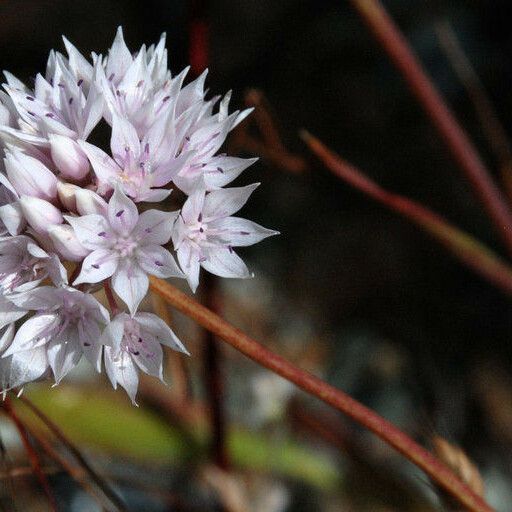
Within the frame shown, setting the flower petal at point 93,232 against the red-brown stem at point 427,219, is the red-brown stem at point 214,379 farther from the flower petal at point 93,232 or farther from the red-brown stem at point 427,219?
the flower petal at point 93,232

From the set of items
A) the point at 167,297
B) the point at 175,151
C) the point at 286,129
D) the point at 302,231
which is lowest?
the point at 302,231

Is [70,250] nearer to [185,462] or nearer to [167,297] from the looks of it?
[167,297]

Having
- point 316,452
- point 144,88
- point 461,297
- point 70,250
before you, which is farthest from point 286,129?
point 70,250

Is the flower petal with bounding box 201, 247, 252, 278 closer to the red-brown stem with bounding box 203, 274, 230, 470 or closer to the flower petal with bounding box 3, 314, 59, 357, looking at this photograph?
the flower petal with bounding box 3, 314, 59, 357

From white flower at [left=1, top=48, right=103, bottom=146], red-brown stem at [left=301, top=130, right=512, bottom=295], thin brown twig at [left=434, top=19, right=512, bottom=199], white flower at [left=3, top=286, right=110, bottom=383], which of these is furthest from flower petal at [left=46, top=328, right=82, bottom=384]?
thin brown twig at [left=434, top=19, right=512, bottom=199]

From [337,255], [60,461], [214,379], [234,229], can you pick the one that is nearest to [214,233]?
[234,229]

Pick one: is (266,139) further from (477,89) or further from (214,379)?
(477,89)
